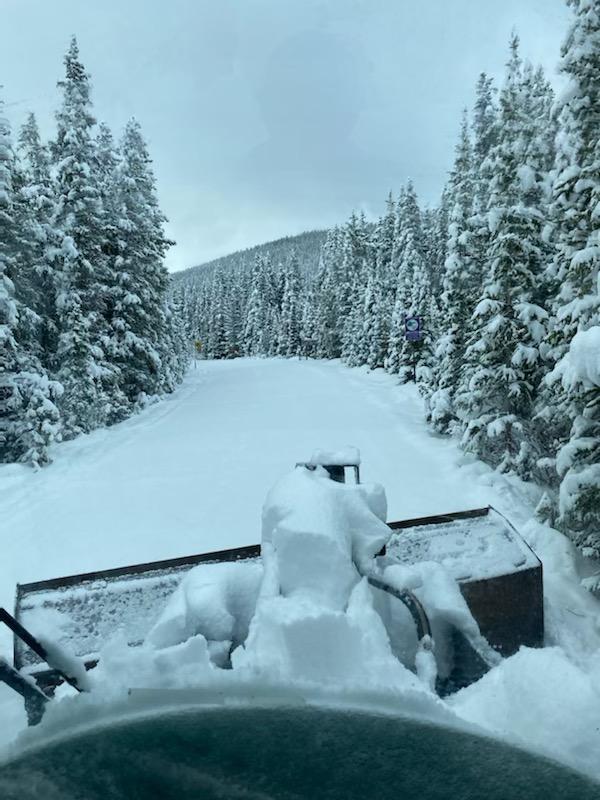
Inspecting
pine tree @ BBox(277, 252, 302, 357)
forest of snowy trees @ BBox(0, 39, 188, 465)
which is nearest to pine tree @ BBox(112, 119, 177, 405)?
forest of snowy trees @ BBox(0, 39, 188, 465)

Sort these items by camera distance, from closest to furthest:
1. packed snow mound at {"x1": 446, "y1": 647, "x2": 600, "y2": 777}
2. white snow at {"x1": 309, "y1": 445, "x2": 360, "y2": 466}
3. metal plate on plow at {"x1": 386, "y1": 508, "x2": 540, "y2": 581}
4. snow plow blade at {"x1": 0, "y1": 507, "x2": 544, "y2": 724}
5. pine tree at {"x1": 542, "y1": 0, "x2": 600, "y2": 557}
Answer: packed snow mound at {"x1": 446, "y1": 647, "x2": 600, "y2": 777}, snow plow blade at {"x1": 0, "y1": 507, "x2": 544, "y2": 724}, white snow at {"x1": 309, "y1": 445, "x2": 360, "y2": 466}, metal plate on plow at {"x1": 386, "y1": 508, "x2": 540, "y2": 581}, pine tree at {"x1": 542, "y1": 0, "x2": 600, "y2": 557}

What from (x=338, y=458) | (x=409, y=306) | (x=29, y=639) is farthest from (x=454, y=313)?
(x=409, y=306)

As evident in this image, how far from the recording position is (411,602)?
147 inches

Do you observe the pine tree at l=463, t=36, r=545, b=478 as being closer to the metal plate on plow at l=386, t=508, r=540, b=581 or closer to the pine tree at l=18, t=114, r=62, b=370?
the metal plate on plow at l=386, t=508, r=540, b=581

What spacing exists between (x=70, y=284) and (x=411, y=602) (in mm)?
17832

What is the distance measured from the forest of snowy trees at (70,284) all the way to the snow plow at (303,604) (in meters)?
9.98

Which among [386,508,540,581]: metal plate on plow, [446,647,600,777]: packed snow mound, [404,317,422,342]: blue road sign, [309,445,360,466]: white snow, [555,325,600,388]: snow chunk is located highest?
[404,317,422,342]: blue road sign

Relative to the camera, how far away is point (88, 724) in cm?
312

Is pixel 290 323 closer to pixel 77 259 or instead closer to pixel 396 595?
pixel 77 259

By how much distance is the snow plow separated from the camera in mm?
3322

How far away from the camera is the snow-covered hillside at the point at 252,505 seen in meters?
3.10

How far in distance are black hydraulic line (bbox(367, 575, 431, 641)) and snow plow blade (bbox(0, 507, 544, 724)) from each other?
3 centimetres

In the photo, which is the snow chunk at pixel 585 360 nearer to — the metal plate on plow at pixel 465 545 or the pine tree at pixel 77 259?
the metal plate on plow at pixel 465 545

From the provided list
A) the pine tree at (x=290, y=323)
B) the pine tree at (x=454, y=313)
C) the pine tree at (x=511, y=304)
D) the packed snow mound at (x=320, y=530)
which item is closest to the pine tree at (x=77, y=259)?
the pine tree at (x=454, y=313)
